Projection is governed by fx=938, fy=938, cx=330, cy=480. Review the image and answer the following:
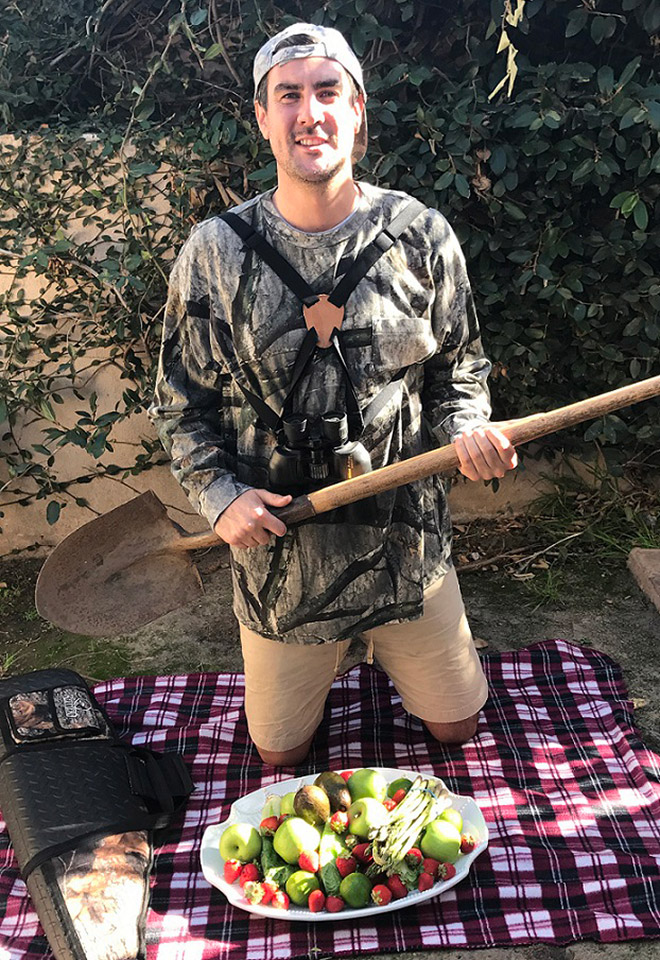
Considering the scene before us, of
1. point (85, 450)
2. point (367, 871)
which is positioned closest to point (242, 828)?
point (367, 871)

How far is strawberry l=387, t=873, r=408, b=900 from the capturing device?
7.82 ft

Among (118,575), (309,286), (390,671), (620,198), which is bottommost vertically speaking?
(390,671)

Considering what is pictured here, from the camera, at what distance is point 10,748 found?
2805mm

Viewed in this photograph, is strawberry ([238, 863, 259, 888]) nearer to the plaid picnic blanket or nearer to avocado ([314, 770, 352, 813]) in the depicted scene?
the plaid picnic blanket

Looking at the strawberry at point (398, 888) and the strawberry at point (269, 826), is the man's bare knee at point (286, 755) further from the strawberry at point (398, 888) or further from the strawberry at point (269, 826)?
the strawberry at point (398, 888)

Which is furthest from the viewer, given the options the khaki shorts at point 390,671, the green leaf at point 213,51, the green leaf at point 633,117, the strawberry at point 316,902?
the green leaf at point 213,51

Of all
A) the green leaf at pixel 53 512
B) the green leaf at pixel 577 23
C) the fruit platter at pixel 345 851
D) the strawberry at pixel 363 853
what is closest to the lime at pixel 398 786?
the fruit platter at pixel 345 851

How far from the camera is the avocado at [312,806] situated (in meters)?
2.51

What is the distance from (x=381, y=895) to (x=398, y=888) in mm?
55

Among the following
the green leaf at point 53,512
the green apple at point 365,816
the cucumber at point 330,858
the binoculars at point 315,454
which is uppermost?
the binoculars at point 315,454

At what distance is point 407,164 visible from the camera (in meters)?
3.69

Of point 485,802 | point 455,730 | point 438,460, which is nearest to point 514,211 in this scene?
point 438,460

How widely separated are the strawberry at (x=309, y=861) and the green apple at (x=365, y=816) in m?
0.12

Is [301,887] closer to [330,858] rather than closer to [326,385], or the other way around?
[330,858]
